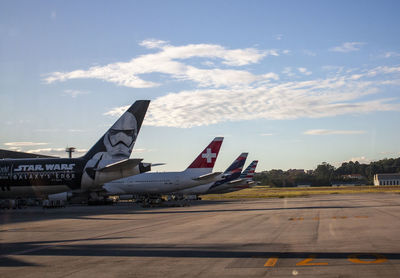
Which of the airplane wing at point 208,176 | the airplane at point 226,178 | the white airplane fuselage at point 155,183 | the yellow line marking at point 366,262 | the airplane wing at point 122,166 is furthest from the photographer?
the airplane at point 226,178

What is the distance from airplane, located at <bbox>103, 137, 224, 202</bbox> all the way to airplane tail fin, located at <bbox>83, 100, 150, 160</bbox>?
1597 centimetres

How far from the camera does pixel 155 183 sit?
67062 mm

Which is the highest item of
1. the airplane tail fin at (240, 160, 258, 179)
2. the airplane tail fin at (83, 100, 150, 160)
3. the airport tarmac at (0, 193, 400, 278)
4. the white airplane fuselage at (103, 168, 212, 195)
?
the airplane tail fin at (83, 100, 150, 160)

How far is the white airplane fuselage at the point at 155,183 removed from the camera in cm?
6438

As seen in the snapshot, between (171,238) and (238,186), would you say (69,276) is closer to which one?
(171,238)

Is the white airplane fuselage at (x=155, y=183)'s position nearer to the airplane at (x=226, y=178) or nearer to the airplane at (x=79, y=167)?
the airplane at (x=226, y=178)

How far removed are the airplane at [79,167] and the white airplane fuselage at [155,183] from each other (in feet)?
66.2

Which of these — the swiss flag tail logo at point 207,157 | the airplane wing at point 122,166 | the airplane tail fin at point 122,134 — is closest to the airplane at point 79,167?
the airplane tail fin at point 122,134

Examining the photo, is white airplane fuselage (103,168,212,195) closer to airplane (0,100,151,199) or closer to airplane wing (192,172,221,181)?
airplane wing (192,172,221,181)

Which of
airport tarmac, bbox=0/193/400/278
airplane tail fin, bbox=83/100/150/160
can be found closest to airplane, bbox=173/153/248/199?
airplane tail fin, bbox=83/100/150/160

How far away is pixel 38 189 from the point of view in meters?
44.3

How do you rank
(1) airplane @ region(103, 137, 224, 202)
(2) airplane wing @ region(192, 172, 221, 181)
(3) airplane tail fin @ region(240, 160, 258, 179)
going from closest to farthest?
1. (2) airplane wing @ region(192, 172, 221, 181)
2. (1) airplane @ region(103, 137, 224, 202)
3. (3) airplane tail fin @ region(240, 160, 258, 179)

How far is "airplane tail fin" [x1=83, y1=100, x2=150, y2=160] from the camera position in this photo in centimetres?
4428

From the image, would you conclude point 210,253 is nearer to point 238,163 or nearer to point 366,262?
point 366,262
